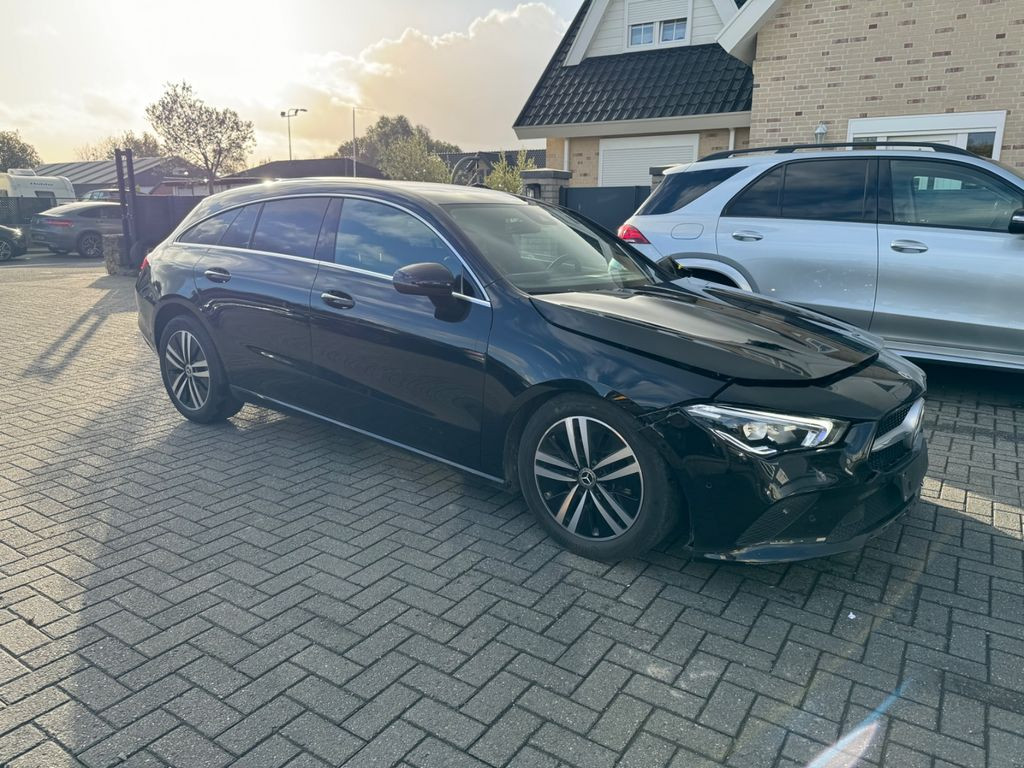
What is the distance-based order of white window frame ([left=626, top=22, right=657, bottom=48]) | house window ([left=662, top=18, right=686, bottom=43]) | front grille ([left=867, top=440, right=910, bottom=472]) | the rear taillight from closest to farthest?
front grille ([left=867, top=440, right=910, bottom=472]) → the rear taillight → house window ([left=662, top=18, right=686, bottom=43]) → white window frame ([left=626, top=22, right=657, bottom=48])

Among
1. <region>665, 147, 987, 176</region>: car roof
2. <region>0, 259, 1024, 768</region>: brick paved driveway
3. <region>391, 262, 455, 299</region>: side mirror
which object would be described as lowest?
<region>0, 259, 1024, 768</region>: brick paved driveway

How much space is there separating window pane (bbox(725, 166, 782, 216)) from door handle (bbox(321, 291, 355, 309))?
3.80 m

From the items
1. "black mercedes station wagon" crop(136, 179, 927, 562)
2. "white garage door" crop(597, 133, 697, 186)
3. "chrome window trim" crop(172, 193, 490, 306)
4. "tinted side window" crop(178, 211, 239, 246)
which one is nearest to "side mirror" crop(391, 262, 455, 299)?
→ "black mercedes station wagon" crop(136, 179, 927, 562)

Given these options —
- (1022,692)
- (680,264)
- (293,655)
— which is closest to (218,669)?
(293,655)

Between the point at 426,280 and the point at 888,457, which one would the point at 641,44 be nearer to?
the point at 426,280

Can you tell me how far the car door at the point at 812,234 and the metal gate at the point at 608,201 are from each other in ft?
15.4

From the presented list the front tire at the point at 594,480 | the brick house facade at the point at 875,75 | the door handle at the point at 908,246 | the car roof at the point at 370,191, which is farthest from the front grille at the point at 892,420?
the brick house facade at the point at 875,75

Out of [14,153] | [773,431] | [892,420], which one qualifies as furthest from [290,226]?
[14,153]

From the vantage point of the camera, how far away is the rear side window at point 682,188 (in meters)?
6.78

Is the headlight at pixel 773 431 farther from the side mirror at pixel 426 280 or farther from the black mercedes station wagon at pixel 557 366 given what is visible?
the side mirror at pixel 426 280

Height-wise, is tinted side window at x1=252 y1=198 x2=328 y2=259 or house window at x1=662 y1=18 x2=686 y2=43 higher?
house window at x1=662 y1=18 x2=686 y2=43

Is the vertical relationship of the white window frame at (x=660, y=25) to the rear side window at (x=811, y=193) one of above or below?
above

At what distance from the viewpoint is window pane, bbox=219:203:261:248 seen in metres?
5.05

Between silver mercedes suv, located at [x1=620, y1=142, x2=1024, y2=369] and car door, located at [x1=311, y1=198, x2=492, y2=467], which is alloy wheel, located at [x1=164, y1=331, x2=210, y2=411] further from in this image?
silver mercedes suv, located at [x1=620, y1=142, x2=1024, y2=369]
